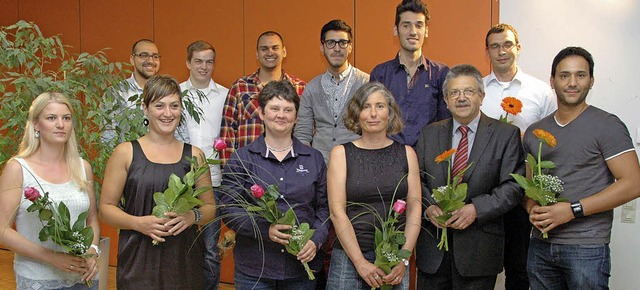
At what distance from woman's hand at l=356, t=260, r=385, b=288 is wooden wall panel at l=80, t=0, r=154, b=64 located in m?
3.81

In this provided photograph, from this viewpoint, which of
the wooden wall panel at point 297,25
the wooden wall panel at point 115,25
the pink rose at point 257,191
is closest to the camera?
the pink rose at point 257,191

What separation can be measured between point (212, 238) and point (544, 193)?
84.1 inches

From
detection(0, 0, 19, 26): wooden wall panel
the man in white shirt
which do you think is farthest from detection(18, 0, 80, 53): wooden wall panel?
the man in white shirt

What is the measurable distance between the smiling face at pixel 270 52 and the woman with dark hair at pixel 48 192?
1.64m

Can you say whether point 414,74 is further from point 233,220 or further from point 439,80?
point 233,220

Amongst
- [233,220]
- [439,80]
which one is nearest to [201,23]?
[439,80]

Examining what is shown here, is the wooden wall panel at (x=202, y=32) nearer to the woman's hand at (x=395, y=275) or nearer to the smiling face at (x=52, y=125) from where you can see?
the smiling face at (x=52, y=125)

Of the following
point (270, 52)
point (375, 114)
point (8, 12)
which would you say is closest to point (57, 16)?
point (8, 12)

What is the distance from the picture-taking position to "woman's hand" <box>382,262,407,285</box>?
2.73 metres

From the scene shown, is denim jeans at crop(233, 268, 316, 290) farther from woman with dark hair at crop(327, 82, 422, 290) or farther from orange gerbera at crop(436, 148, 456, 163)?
orange gerbera at crop(436, 148, 456, 163)

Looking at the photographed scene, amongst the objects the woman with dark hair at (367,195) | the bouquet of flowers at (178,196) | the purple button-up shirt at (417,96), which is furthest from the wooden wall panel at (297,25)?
the bouquet of flowers at (178,196)

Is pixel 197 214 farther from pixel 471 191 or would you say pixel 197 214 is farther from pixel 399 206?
pixel 471 191

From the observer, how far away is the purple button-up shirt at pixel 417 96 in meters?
3.58

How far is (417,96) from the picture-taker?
11.9 feet
